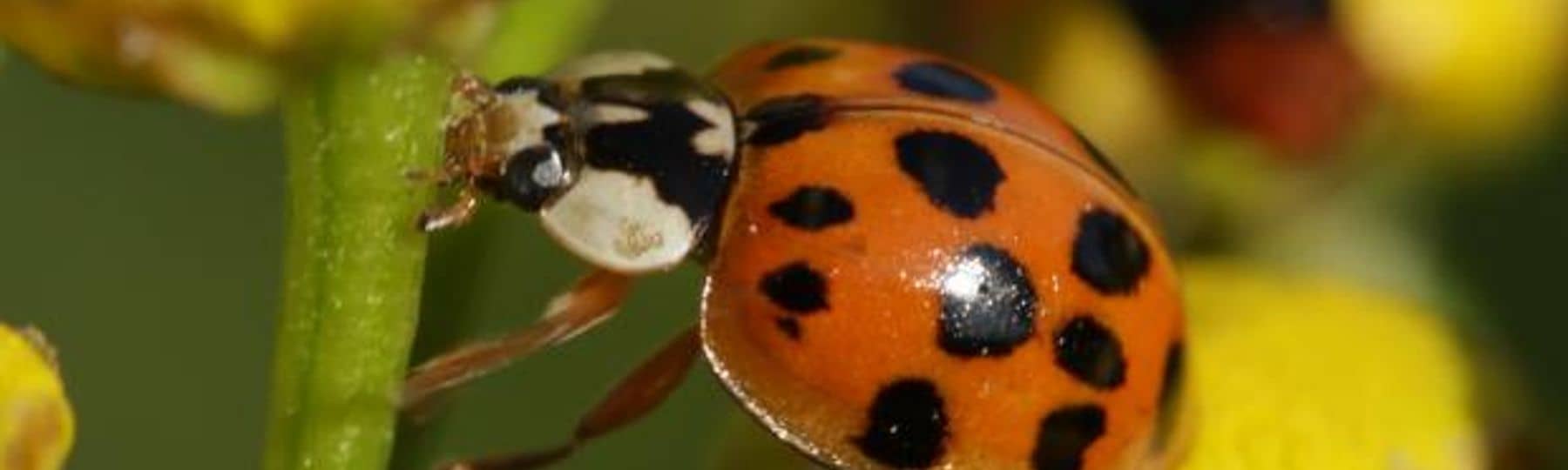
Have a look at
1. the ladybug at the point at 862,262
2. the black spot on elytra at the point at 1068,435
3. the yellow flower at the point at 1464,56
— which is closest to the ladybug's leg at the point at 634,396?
the ladybug at the point at 862,262

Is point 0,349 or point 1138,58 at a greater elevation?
point 0,349

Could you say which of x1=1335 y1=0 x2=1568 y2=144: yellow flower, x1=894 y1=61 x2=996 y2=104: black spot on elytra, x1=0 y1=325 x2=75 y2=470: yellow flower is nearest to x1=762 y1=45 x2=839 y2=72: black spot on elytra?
x1=894 y1=61 x2=996 y2=104: black spot on elytra

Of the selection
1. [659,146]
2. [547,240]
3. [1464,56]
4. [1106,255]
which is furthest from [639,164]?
[1464,56]

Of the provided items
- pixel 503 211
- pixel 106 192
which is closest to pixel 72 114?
pixel 106 192

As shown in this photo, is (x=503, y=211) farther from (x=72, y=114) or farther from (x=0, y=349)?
(x=72, y=114)

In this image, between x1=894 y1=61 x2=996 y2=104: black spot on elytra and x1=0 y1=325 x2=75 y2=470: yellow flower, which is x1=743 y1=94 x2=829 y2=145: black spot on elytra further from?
x1=0 y1=325 x2=75 y2=470: yellow flower
